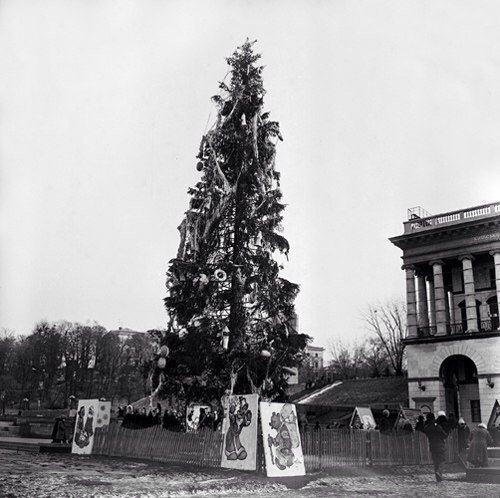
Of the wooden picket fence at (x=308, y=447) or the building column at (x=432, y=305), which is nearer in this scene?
the wooden picket fence at (x=308, y=447)

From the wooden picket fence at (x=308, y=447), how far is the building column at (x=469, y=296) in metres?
17.3

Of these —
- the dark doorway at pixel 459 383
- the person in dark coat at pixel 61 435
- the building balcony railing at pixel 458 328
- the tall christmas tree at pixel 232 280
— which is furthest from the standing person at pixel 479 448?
the dark doorway at pixel 459 383

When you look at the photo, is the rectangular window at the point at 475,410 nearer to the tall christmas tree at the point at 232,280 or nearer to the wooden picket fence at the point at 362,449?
the wooden picket fence at the point at 362,449

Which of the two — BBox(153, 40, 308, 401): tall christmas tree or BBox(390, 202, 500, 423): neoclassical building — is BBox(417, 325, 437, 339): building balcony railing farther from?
BBox(153, 40, 308, 401): tall christmas tree

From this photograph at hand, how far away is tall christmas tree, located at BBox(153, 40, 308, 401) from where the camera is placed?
20922mm

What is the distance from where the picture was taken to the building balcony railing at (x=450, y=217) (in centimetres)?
3678

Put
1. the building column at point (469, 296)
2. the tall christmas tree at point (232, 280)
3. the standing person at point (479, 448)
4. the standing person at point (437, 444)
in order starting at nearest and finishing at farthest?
the standing person at point (437, 444) < the standing person at point (479, 448) < the tall christmas tree at point (232, 280) < the building column at point (469, 296)

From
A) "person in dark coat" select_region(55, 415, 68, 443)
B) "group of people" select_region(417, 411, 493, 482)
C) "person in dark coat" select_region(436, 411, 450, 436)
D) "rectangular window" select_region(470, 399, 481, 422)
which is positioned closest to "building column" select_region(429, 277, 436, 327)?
"rectangular window" select_region(470, 399, 481, 422)

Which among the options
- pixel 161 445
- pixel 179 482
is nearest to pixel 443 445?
pixel 161 445

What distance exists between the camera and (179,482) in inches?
482

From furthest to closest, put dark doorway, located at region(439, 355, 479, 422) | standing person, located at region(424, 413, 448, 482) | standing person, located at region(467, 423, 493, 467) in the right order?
dark doorway, located at region(439, 355, 479, 422)
standing person, located at region(467, 423, 493, 467)
standing person, located at region(424, 413, 448, 482)

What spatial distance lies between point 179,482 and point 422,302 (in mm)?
A: 30170

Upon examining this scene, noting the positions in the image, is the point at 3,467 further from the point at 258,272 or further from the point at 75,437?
the point at 258,272

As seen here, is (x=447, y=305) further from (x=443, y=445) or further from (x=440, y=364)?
(x=443, y=445)
